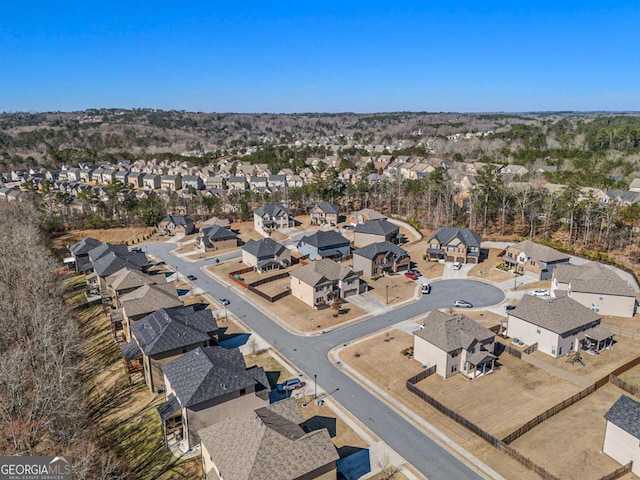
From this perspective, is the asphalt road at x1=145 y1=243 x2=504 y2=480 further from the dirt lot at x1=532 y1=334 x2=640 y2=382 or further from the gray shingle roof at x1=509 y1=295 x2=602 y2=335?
the dirt lot at x1=532 y1=334 x2=640 y2=382

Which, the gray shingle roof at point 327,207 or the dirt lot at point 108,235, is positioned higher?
the gray shingle roof at point 327,207

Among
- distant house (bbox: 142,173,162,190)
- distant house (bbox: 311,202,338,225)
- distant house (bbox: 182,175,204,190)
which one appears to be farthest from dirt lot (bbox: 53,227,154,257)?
distant house (bbox: 142,173,162,190)

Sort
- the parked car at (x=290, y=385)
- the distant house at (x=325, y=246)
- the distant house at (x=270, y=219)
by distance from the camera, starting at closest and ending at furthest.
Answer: the parked car at (x=290, y=385) < the distant house at (x=325, y=246) < the distant house at (x=270, y=219)

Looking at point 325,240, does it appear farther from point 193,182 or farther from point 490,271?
point 193,182

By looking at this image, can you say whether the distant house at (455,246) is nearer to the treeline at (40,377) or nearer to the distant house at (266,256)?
the distant house at (266,256)

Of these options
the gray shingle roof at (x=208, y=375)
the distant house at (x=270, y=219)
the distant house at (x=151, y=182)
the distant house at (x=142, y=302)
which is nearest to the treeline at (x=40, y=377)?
the distant house at (x=142, y=302)

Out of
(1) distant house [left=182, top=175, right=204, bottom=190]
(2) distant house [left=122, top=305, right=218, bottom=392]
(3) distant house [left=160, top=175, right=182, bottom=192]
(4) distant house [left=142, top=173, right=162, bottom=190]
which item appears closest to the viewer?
(2) distant house [left=122, top=305, right=218, bottom=392]
